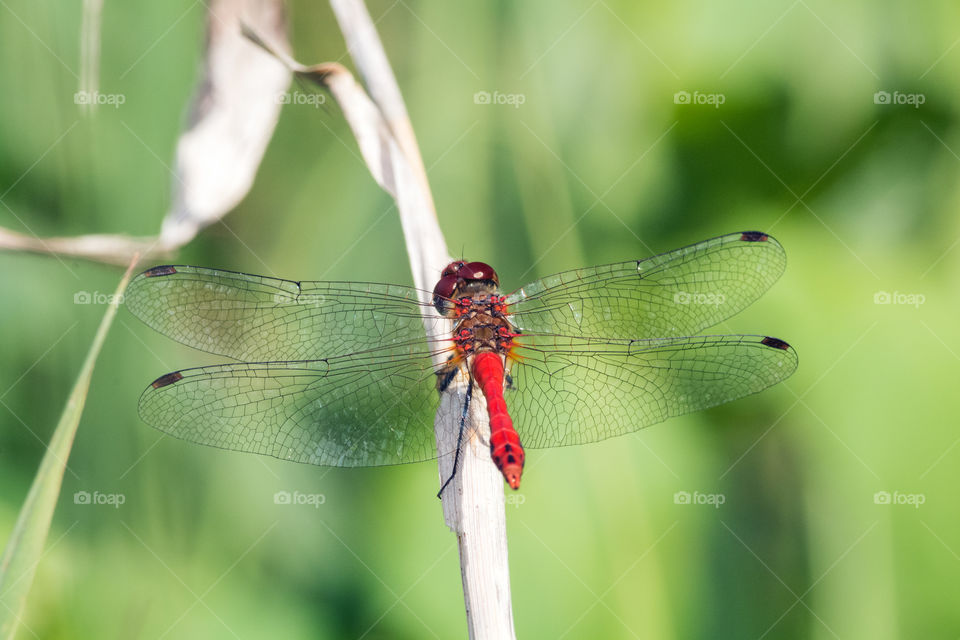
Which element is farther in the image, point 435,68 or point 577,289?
point 435,68

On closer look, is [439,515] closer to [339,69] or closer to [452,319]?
[452,319]

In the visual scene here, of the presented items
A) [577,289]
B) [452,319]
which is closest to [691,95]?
[577,289]

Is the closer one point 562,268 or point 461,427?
point 461,427
